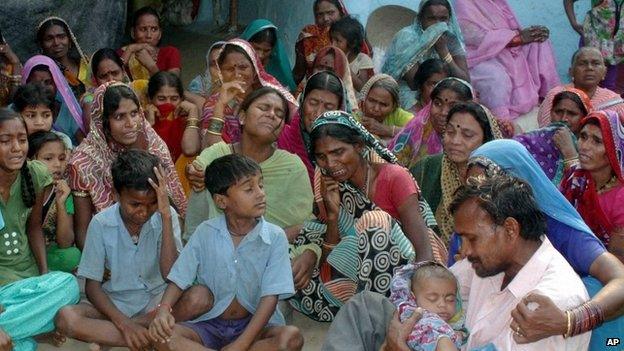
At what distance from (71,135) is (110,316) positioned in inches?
76.5

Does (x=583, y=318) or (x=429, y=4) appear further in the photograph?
(x=429, y=4)

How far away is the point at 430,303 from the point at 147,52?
12.8 feet

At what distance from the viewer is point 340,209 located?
4555 mm

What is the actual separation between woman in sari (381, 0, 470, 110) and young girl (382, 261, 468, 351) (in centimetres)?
311

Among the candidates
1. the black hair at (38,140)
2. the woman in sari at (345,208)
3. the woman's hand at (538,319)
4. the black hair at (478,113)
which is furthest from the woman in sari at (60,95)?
the woman's hand at (538,319)

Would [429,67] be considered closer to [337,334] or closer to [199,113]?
[199,113]

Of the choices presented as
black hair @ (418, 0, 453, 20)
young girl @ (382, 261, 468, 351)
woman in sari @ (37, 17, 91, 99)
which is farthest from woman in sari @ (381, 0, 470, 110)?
young girl @ (382, 261, 468, 351)

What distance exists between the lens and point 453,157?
4801mm

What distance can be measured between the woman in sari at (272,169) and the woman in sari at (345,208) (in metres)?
0.26

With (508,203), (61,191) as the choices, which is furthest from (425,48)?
(508,203)

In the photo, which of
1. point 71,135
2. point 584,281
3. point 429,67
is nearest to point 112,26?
point 71,135

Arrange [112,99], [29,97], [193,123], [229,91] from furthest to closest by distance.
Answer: [193,123], [229,91], [29,97], [112,99]

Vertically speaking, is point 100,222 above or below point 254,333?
above

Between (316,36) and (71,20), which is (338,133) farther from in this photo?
(71,20)
